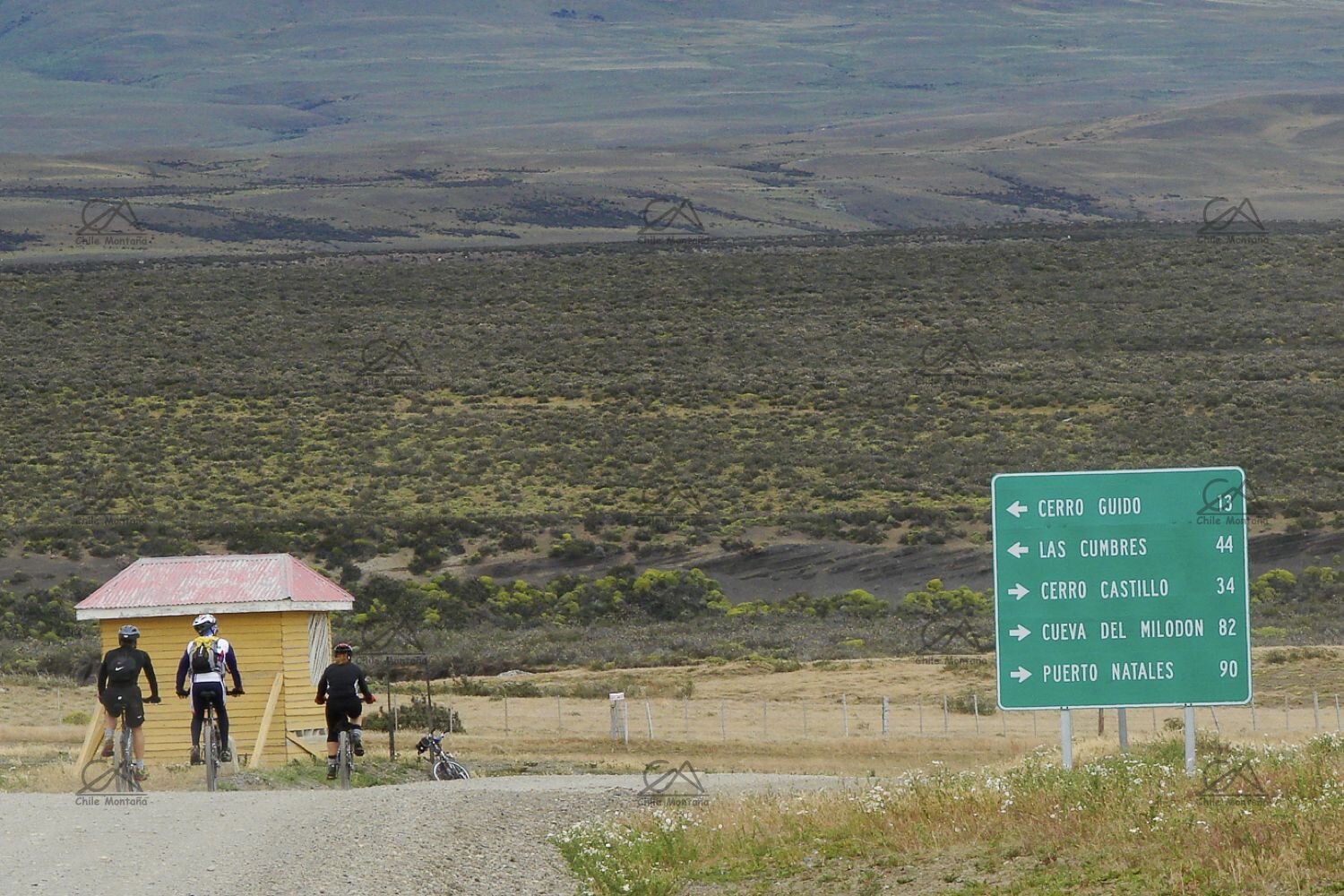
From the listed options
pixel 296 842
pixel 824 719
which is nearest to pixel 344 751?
pixel 296 842

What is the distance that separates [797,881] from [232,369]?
57.0m

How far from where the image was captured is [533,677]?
36188 millimetres

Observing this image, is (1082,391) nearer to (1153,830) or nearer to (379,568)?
(379,568)

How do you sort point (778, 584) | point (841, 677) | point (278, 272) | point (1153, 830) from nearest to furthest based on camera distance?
point (1153, 830), point (841, 677), point (778, 584), point (278, 272)

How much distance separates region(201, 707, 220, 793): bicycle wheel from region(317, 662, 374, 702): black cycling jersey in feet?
2.98

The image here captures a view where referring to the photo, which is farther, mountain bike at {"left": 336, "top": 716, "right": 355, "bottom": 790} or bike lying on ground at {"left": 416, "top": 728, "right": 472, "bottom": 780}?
bike lying on ground at {"left": 416, "top": 728, "right": 472, "bottom": 780}

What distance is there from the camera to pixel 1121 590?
1238 centimetres

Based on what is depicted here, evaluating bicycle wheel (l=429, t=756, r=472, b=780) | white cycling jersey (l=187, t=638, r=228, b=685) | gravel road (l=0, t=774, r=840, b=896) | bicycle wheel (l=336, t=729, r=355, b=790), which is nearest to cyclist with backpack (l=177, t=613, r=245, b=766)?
white cycling jersey (l=187, t=638, r=228, b=685)

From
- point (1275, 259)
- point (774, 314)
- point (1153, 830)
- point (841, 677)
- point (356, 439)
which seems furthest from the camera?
point (1275, 259)

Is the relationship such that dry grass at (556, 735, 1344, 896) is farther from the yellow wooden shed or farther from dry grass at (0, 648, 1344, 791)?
the yellow wooden shed

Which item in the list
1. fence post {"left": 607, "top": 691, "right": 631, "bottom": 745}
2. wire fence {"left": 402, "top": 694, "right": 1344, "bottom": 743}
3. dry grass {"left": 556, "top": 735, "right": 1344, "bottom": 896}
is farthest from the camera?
wire fence {"left": 402, "top": 694, "right": 1344, "bottom": 743}

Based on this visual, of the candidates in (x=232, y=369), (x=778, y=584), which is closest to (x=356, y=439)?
(x=232, y=369)

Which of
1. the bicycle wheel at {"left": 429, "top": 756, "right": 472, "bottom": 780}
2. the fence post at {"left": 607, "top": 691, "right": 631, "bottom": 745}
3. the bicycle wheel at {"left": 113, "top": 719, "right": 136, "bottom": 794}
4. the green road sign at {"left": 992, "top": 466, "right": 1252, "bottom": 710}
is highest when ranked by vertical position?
the green road sign at {"left": 992, "top": 466, "right": 1252, "bottom": 710}

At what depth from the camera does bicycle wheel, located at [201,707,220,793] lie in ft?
51.1
